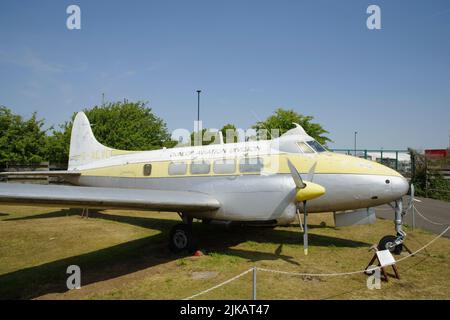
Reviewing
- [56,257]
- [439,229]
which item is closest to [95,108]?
[56,257]

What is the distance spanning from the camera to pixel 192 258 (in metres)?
9.48

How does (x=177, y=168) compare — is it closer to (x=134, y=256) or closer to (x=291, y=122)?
(x=134, y=256)

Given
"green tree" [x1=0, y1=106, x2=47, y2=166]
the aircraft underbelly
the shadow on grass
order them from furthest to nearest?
"green tree" [x1=0, y1=106, x2=47, y2=166], the aircraft underbelly, the shadow on grass

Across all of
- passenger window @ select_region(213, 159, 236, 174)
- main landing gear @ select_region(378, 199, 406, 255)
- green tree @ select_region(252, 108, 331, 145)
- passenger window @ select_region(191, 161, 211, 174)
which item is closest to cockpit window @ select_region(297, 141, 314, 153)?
passenger window @ select_region(213, 159, 236, 174)

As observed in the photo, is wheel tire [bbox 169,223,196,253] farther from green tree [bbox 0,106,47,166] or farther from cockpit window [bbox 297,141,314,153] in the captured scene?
green tree [bbox 0,106,47,166]

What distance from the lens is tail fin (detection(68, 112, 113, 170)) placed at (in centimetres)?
1593

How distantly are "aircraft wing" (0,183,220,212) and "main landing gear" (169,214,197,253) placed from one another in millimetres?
1121

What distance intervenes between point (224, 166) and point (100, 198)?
4465 mm

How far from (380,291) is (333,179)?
11.3 feet

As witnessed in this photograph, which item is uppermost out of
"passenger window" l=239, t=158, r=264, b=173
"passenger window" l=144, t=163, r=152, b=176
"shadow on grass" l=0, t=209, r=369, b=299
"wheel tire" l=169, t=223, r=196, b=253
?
"passenger window" l=239, t=158, r=264, b=173

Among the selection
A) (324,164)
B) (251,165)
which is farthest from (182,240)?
(324,164)

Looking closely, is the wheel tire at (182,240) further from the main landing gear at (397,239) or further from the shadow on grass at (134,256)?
the main landing gear at (397,239)

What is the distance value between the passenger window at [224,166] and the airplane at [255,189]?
0.03 meters

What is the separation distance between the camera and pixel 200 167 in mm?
11211
